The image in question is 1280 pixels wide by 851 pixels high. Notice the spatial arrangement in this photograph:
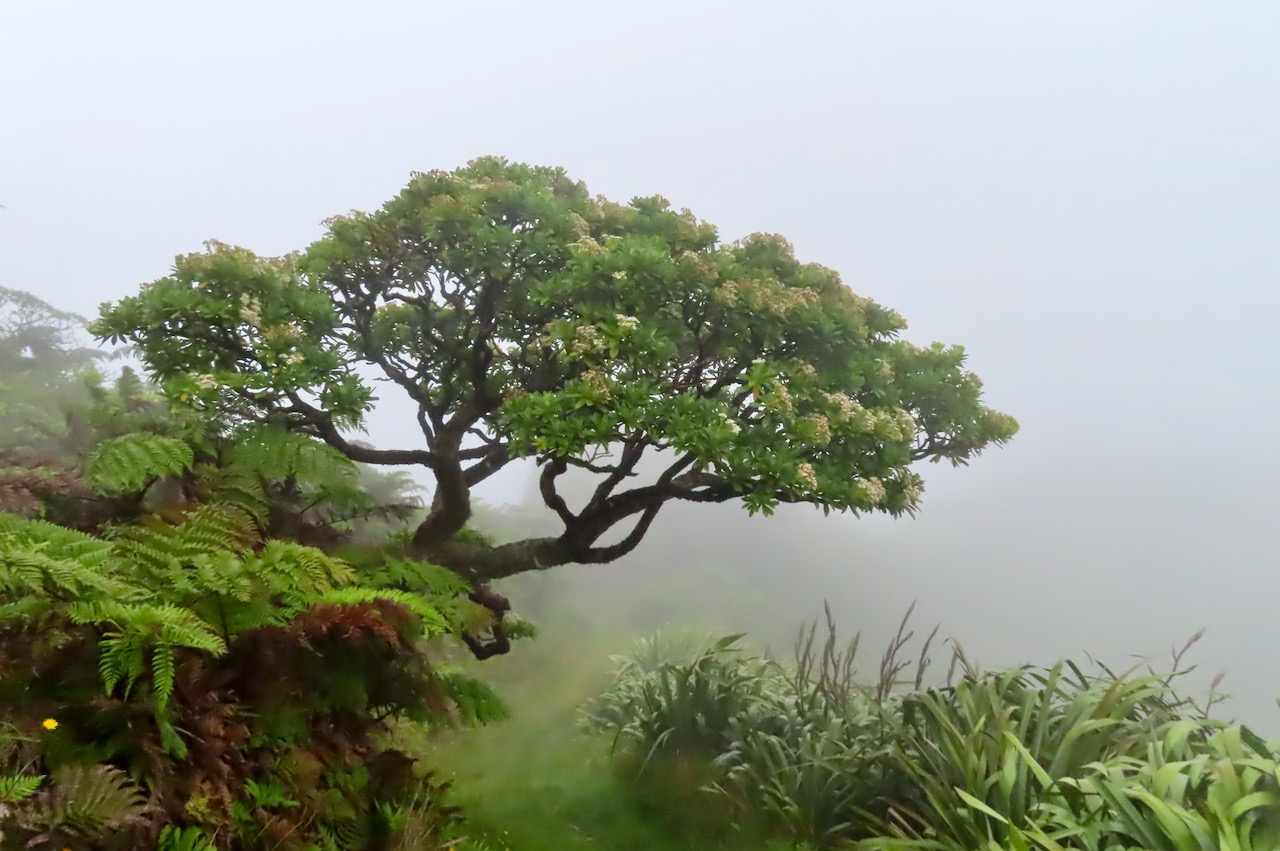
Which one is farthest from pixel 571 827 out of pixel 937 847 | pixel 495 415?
pixel 495 415

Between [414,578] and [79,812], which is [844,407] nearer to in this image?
[414,578]

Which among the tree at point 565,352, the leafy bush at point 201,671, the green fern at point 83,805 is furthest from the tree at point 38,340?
the green fern at point 83,805

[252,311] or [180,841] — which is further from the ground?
[252,311]

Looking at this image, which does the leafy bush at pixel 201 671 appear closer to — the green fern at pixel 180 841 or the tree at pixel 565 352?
the green fern at pixel 180 841

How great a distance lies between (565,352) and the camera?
2930 mm

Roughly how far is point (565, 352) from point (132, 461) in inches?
63.0

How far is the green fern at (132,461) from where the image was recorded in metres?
2.28

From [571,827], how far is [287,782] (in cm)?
168

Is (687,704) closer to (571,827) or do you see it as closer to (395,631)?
(571,827)

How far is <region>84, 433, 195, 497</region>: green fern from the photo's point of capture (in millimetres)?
2277

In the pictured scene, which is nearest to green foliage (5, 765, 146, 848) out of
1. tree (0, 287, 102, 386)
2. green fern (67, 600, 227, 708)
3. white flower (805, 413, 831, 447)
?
green fern (67, 600, 227, 708)

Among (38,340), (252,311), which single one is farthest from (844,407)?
(38,340)

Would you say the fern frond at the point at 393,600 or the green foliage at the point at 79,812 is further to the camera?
the fern frond at the point at 393,600

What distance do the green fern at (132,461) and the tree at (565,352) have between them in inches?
11.0
